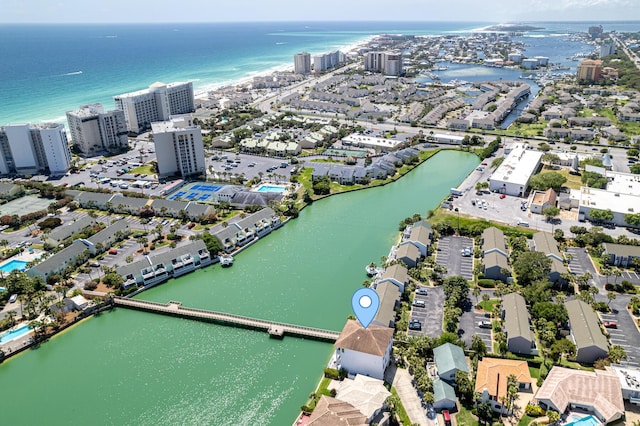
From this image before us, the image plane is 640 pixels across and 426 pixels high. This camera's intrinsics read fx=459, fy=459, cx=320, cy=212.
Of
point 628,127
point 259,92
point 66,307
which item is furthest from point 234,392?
point 259,92

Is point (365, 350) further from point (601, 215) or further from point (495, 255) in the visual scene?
point (601, 215)

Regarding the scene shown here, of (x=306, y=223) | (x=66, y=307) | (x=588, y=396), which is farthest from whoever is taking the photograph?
(x=306, y=223)

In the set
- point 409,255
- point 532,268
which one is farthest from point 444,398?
point 532,268

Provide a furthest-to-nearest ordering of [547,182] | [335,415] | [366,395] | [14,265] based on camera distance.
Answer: [547,182]
[14,265]
[366,395]
[335,415]

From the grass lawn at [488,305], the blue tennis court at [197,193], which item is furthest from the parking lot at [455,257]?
the blue tennis court at [197,193]

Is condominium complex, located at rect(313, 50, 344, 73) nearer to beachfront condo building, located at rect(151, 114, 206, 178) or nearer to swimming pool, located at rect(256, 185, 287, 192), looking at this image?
beachfront condo building, located at rect(151, 114, 206, 178)

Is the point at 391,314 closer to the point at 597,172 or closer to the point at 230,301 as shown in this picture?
the point at 230,301

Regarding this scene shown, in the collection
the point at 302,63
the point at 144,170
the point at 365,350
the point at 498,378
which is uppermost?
the point at 302,63
